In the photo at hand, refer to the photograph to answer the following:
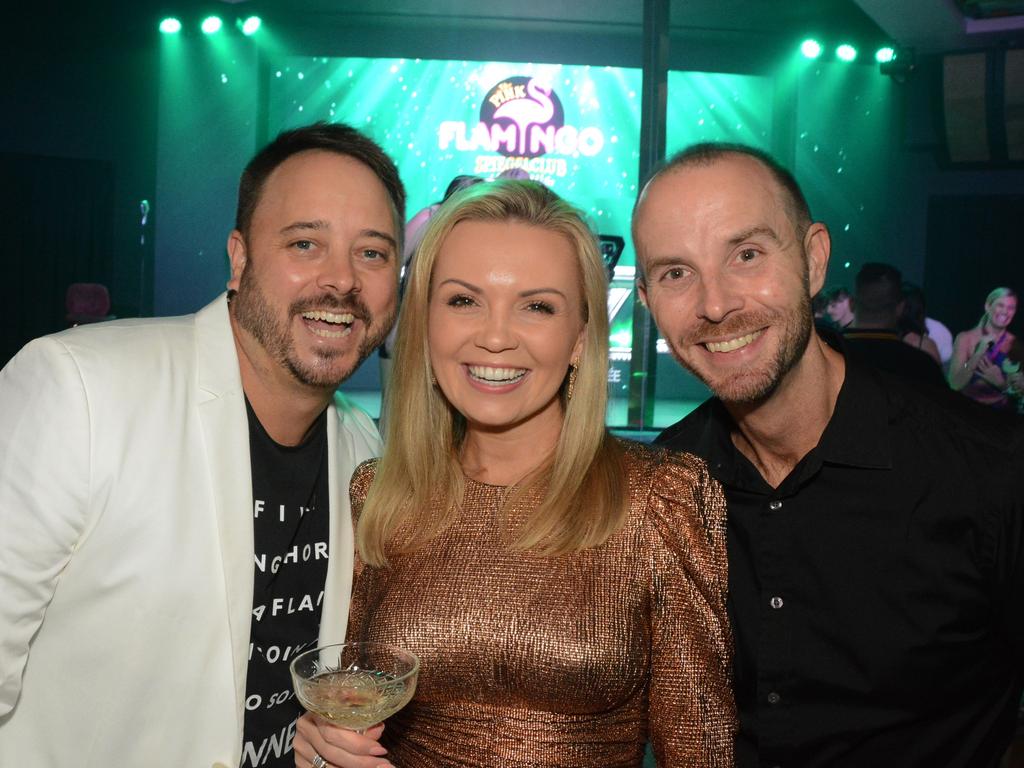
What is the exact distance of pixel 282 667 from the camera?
2.03 m

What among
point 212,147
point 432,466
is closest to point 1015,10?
point 212,147

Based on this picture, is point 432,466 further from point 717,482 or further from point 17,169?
point 17,169

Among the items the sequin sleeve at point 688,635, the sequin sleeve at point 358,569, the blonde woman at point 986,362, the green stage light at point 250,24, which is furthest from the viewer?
the green stage light at point 250,24

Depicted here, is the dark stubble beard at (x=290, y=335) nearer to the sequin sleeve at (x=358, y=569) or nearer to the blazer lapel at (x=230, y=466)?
the blazer lapel at (x=230, y=466)

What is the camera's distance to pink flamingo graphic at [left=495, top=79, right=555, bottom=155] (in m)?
9.49

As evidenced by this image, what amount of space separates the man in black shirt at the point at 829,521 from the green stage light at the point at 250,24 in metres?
8.49

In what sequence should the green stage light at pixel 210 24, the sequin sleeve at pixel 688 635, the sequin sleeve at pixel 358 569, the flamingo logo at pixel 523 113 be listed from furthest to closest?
the flamingo logo at pixel 523 113, the green stage light at pixel 210 24, the sequin sleeve at pixel 358 569, the sequin sleeve at pixel 688 635

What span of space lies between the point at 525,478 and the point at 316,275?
692mm

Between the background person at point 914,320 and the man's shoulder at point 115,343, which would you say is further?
the background person at point 914,320

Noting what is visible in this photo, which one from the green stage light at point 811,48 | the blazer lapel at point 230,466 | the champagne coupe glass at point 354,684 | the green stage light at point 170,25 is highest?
the green stage light at point 811,48

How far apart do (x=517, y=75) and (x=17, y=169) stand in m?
4.93

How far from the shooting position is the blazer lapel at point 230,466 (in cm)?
191

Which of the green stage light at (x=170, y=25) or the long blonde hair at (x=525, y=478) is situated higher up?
the green stage light at (x=170, y=25)

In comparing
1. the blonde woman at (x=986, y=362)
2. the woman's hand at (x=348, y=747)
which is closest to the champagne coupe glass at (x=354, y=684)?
the woman's hand at (x=348, y=747)
